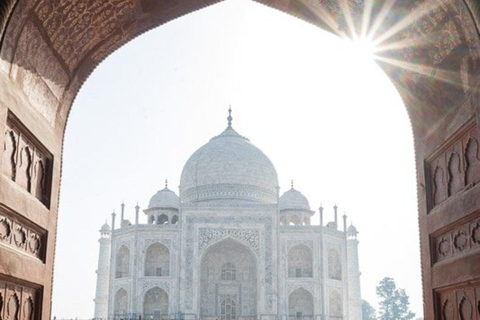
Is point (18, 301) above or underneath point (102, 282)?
underneath

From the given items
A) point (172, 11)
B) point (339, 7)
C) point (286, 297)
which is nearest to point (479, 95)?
point (339, 7)

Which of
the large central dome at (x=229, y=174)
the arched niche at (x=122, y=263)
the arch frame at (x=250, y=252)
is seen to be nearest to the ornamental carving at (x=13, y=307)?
the arch frame at (x=250, y=252)


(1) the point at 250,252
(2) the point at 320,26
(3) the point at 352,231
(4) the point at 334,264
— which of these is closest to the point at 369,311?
(3) the point at 352,231

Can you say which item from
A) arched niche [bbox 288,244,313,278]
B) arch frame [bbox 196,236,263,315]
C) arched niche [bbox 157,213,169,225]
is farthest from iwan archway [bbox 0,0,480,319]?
arched niche [bbox 157,213,169,225]

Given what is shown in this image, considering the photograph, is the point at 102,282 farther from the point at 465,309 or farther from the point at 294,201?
the point at 465,309

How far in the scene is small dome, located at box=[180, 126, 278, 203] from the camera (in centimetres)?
3397

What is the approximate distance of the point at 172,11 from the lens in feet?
20.1

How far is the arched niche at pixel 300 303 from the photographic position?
30142 millimetres

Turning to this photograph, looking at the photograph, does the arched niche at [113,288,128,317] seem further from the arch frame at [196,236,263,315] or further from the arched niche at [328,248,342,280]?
the arched niche at [328,248,342,280]

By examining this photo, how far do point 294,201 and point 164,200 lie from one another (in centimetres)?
696

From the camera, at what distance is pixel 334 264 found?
3141 centimetres

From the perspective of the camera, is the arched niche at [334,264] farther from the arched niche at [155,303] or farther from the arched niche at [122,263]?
the arched niche at [122,263]

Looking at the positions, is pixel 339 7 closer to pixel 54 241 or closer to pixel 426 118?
pixel 426 118

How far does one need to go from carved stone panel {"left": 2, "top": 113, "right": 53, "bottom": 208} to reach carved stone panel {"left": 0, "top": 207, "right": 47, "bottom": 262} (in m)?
0.26
